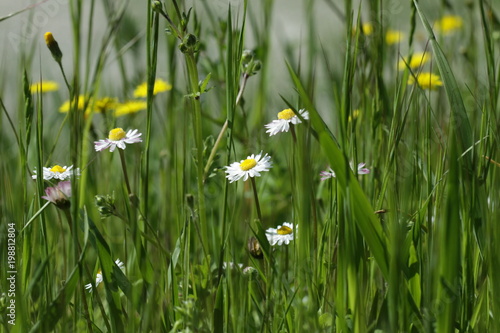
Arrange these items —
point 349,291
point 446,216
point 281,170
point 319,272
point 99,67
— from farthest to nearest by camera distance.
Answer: point 281,170 → point 99,67 → point 319,272 → point 349,291 → point 446,216

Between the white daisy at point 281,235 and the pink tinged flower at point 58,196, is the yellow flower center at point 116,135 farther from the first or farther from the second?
the white daisy at point 281,235

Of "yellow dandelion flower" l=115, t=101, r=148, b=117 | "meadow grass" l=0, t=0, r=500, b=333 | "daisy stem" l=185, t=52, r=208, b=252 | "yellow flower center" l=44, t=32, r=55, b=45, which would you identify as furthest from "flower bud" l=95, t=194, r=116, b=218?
"yellow dandelion flower" l=115, t=101, r=148, b=117

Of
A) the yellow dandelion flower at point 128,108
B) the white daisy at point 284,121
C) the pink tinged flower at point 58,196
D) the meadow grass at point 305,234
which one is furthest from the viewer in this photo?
the yellow dandelion flower at point 128,108

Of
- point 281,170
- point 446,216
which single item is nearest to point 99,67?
point 446,216

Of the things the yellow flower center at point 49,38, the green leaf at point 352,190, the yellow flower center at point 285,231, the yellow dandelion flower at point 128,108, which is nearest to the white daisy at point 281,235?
the yellow flower center at point 285,231

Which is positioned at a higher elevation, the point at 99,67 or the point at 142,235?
the point at 99,67

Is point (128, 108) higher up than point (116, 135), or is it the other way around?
point (128, 108)

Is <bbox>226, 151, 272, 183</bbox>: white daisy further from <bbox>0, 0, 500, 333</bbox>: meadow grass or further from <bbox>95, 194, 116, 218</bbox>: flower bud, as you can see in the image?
<bbox>95, 194, 116, 218</bbox>: flower bud

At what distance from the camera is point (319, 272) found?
36.9 inches

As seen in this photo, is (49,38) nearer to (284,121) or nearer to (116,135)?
(116,135)

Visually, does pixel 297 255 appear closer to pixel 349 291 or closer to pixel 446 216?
pixel 349 291

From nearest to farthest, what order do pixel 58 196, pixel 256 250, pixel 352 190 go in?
pixel 352 190 < pixel 58 196 < pixel 256 250

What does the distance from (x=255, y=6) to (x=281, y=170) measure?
1.37m

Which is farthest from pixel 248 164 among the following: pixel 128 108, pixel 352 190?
pixel 128 108
